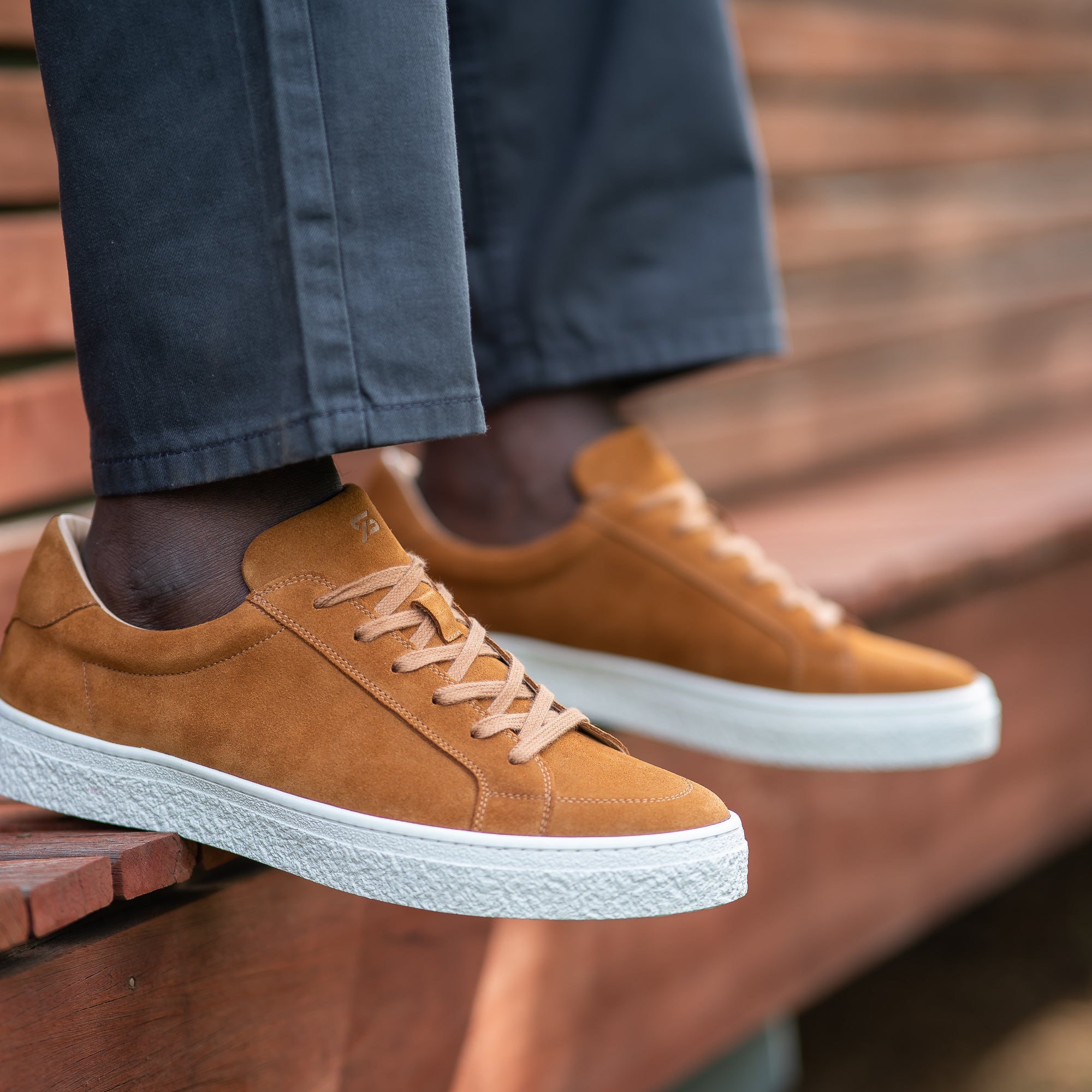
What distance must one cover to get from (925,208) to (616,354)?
5.19 ft

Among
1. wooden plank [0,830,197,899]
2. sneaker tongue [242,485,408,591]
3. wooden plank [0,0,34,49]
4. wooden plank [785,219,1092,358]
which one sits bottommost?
wooden plank [785,219,1092,358]

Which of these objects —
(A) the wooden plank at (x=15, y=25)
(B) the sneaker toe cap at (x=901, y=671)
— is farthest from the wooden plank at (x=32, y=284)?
(B) the sneaker toe cap at (x=901, y=671)

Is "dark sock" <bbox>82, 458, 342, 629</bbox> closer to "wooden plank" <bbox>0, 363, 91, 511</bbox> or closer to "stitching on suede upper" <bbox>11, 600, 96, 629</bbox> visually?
"stitching on suede upper" <bbox>11, 600, 96, 629</bbox>

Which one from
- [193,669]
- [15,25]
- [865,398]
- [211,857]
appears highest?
[15,25]

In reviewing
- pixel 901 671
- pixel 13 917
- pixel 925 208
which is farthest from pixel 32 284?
pixel 925 208

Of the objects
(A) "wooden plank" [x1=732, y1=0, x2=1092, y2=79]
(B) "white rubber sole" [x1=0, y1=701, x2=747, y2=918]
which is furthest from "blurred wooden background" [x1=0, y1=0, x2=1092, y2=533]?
(B) "white rubber sole" [x1=0, y1=701, x2=747, y2=918]

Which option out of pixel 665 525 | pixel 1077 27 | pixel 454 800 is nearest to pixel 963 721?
pixel 665 525

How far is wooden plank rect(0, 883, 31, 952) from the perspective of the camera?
1.70 ft

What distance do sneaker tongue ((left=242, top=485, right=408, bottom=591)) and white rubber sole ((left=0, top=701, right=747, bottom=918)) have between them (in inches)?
4.9

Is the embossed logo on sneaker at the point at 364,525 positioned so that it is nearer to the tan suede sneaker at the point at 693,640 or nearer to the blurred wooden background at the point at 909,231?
the tan suede sneaker at the point at 693,640

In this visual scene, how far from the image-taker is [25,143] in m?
1.08

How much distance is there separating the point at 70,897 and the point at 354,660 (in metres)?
0.19

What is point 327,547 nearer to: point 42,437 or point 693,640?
point 693,640

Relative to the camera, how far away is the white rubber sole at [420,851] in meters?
0.60
